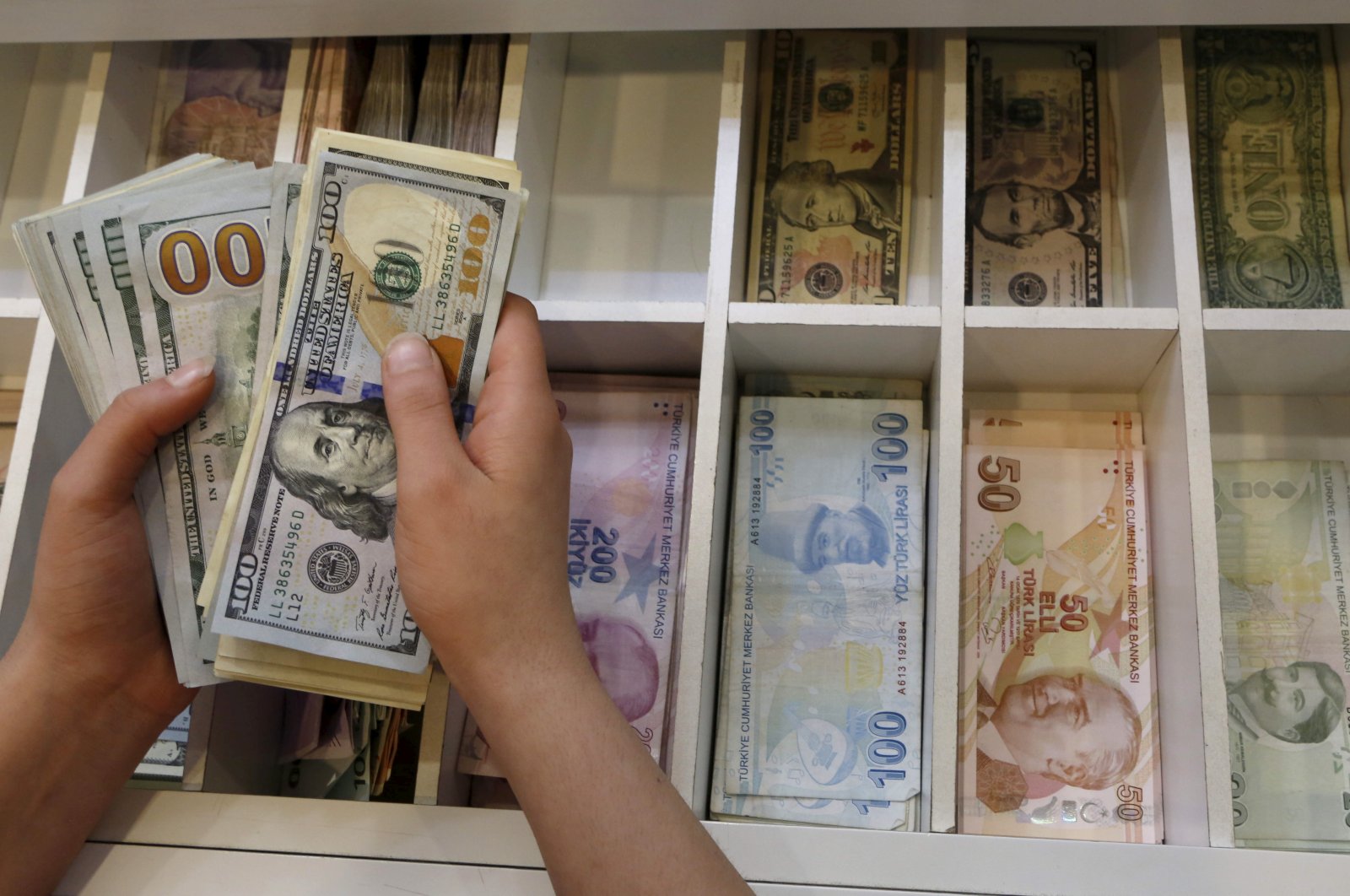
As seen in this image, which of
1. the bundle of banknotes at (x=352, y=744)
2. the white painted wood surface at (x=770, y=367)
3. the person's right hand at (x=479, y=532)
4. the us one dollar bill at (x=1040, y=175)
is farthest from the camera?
the us one dollar bill at (x=1040, y=175)

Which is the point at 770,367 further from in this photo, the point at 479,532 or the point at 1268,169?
the point at 1268,169

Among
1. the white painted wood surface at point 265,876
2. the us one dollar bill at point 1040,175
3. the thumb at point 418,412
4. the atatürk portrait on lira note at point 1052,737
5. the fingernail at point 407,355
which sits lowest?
the white painted wood surface at point 265,876

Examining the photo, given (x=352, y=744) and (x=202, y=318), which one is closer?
(x=202, y=318)

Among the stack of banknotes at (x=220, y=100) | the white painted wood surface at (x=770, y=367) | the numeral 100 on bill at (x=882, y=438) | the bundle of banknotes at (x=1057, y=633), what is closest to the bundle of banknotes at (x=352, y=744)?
the white painted wood surface at (x=770, y=367)

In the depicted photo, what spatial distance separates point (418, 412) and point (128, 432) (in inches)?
11.5

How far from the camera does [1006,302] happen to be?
133 cm

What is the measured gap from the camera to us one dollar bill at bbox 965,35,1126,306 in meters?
1.35

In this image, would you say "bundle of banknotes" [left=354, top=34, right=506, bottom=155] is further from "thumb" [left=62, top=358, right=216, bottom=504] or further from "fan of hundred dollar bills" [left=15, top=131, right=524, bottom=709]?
"thumb" [left=62, top=358, right=216, bottom=504]

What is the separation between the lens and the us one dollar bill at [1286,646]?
113cm

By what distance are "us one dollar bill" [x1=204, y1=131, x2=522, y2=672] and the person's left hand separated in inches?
4.0

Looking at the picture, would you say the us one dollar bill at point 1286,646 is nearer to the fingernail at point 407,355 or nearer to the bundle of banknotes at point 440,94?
the fingernail at point 407,355

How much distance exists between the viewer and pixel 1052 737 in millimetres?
1181

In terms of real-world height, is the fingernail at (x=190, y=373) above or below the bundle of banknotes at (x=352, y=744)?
above

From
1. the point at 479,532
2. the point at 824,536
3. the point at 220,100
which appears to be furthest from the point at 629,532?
the point at 220,100
